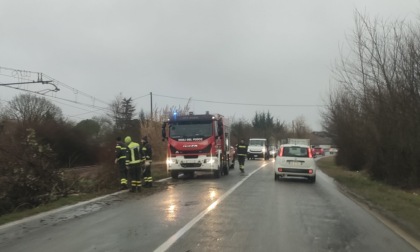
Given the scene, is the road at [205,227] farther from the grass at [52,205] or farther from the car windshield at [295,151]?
the car windshield at [295,151]

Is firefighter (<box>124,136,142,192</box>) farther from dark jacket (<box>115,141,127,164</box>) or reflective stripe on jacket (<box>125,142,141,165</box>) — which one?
dark jacket (<box>115,141,127,164</box>)

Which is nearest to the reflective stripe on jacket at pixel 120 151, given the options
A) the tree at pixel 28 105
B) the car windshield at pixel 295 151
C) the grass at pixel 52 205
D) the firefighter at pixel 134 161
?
the firefighter at pixel 134 161

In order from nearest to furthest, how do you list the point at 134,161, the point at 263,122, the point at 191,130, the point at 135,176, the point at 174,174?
the point at 134,161 → the point at 135,176 → the point at 191,130 → the point at 174,174 → the point at 263,122

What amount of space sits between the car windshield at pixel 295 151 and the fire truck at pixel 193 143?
324cm

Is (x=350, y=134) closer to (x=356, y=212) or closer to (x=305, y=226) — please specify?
(x=356, y=212)

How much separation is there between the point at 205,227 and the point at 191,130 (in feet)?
43.0

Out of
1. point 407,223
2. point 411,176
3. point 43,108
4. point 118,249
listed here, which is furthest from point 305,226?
point 43,108

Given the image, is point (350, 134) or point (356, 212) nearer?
point (356, 212)

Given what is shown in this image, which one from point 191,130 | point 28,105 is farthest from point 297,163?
point 28,105

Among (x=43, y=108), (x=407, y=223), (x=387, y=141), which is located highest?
(x=43, y=108)

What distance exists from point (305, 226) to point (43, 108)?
203 feet

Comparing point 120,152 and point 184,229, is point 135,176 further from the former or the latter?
point 184,229

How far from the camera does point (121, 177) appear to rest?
17031 millimetres

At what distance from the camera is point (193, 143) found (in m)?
21.9
